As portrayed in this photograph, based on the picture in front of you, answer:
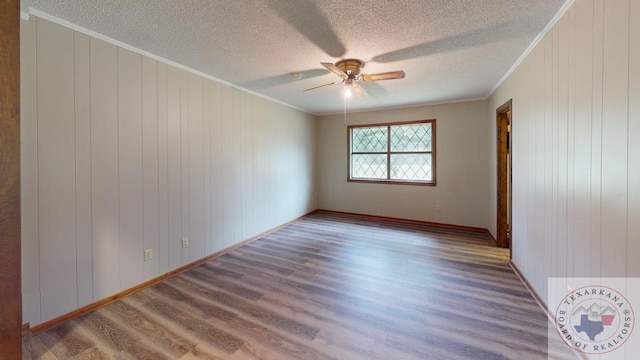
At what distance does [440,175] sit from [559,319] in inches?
124

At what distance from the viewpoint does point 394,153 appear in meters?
5.27

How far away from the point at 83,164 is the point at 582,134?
147 inches

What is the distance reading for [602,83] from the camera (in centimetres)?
142

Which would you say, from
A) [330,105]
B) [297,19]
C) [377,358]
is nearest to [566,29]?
[297,19]

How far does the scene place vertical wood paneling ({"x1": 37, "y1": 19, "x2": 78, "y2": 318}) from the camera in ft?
6.28

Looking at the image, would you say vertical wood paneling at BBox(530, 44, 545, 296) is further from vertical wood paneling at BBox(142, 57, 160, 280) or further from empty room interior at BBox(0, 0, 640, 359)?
vertical wood paneling at BBox(142, 57, 160, 280)

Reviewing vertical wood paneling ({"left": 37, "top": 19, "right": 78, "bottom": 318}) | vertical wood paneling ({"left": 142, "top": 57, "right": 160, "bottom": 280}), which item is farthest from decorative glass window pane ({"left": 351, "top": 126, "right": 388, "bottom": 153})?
vertical wood paneling ({"left": 37, "top": 19, "right": 78, "bottom": 318})

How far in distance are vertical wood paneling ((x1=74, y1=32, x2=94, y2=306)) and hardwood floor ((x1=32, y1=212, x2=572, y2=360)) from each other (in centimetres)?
34

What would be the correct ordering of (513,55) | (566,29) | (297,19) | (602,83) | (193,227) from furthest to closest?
(193,227)
(513,55)
(297,19)
(566,29)
(602,83)

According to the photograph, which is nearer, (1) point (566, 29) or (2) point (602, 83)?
(2) point (602, 83)

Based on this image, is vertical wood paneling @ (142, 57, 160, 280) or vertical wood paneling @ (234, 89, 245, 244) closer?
vertical wood paneling @ (142, 57, 160, 280)

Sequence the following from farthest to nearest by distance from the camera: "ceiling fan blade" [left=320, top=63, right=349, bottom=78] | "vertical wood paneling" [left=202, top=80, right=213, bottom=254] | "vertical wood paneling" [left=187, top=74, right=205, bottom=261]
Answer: "vertical wood paneling" [left=202, top=80, right=213, bottom=254] < "vertical wood paneling" [left=187, top=74, right=205, bottom=261] < "ceiling fan blade" [left=320, top=63, right=349, bottom=78]

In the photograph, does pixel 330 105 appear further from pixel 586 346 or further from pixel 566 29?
pixel 586 346

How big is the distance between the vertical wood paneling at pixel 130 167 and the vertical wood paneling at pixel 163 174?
0.62 feet
